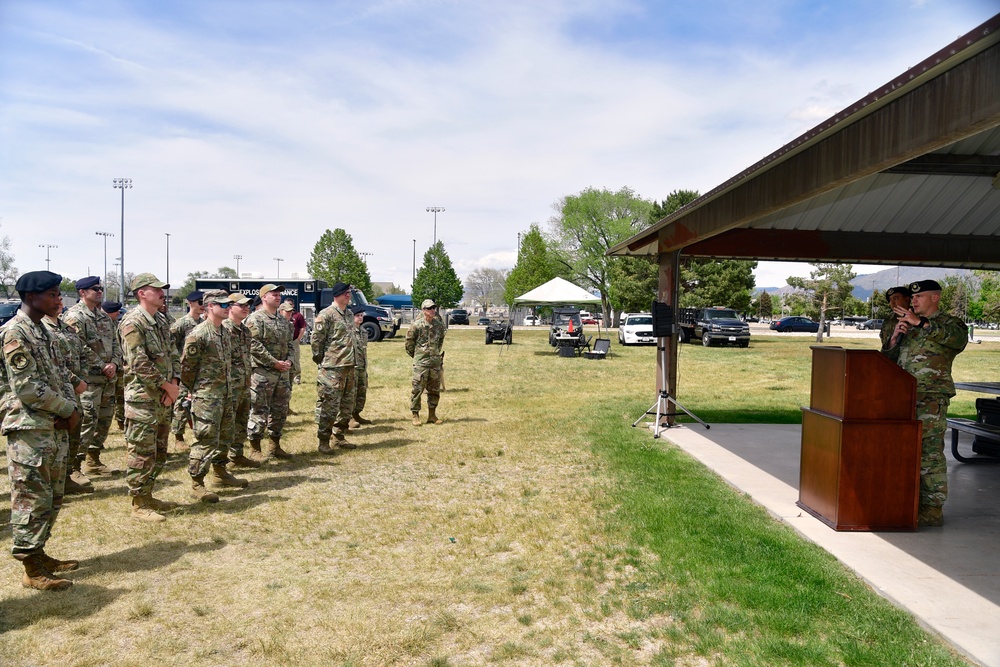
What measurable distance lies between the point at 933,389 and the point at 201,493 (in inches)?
238

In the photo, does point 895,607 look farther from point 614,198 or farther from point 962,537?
point 614,198

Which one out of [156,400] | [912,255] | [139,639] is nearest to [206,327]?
[156,400]

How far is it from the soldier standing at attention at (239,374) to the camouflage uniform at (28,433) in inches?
82.2

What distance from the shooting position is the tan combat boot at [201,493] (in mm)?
5738

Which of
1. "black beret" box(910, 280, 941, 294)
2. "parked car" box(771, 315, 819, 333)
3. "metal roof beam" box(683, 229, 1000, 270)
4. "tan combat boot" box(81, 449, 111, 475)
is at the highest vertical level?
"metal roof beam" box(683, 229, 1000, 270)

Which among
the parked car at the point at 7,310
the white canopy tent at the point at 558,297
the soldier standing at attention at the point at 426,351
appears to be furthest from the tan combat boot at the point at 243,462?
the white canopy tent at the point at 558,297

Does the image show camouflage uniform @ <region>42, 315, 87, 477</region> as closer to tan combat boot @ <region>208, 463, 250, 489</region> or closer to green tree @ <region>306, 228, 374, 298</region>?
tan combat boot @ <region>208, 463, 250, 489</region>

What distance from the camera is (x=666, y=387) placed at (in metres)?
9.38

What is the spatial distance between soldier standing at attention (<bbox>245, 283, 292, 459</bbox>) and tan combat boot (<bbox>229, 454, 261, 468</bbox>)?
0.93 ft

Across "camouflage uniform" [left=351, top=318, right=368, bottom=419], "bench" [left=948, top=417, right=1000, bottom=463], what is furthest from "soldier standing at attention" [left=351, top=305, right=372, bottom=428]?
"bench" [left=948, top=417, right=1000, bottom=463]

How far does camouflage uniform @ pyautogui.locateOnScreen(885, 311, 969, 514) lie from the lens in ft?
15.8

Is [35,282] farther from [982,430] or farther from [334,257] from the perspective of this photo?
[334,257]

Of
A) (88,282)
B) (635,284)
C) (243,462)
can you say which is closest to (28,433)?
(243,462)

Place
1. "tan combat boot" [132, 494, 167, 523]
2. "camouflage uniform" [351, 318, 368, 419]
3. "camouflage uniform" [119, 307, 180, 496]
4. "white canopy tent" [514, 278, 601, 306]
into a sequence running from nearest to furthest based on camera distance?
"camouflage uniform" [119, 307, 180, 496] < "tan combat boot" [132, 494, 167, 523] < "camouflage uniform" [351, 318, 368, 419] < "white canopy tent" [514, 278, 601, 306]
